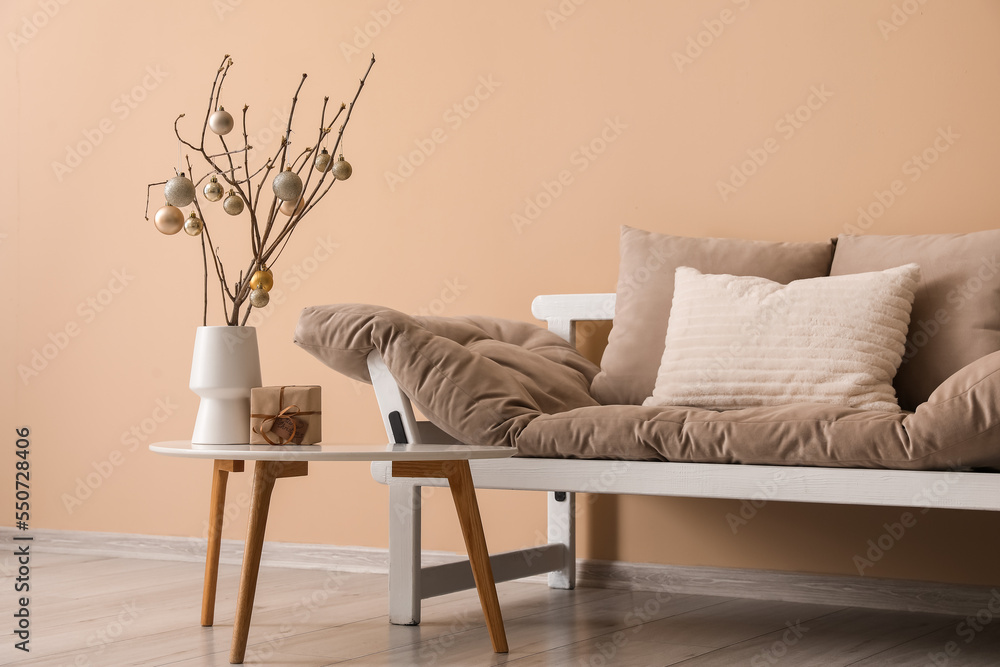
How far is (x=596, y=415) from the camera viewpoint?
189cm

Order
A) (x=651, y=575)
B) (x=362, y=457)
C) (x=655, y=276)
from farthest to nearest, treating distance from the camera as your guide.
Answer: (x=651, y=575) → (x=655, y=276) → (x=362, y=457)

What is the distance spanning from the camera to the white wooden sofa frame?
163cm

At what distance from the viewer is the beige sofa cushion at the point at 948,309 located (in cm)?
203

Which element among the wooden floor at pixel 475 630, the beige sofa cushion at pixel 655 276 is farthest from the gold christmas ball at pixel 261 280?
the beige sofa cushion at pixel 655 276

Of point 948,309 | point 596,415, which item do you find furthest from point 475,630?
point 948,309

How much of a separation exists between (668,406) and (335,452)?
73 centimetres

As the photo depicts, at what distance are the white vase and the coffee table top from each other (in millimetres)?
82

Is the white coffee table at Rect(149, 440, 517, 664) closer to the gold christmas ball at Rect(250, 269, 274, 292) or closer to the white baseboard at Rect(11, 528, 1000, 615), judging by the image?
the gold christmas ball at Rect(250, 269, 274, 292)

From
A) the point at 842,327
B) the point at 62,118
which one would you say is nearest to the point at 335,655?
the point at 842,327

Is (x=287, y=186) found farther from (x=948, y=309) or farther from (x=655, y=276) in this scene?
(x=948, y=309)

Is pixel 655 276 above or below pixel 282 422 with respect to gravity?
above

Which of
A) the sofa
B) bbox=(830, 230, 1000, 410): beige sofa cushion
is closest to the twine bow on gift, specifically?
the sofa

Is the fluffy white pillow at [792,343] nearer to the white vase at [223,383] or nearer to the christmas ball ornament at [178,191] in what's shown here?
the white vase at [223,383]

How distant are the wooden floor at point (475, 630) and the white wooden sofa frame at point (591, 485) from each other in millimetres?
90
